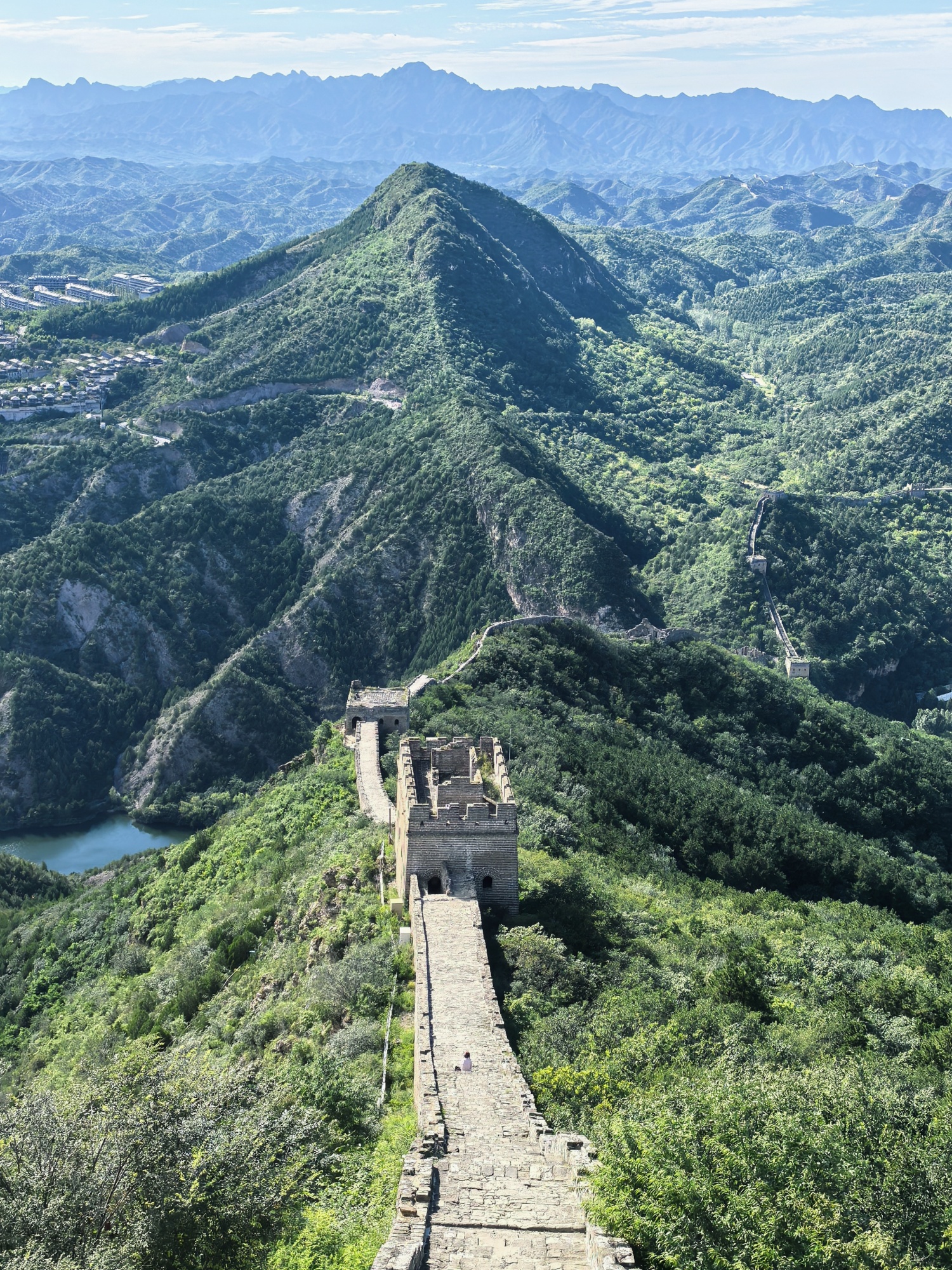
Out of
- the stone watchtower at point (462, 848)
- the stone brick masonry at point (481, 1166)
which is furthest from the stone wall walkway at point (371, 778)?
the stone brick masonry at point (481, 1166)

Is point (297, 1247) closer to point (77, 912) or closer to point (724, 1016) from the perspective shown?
point (724, 1016)

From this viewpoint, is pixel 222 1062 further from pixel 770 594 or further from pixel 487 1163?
pixel 770 594

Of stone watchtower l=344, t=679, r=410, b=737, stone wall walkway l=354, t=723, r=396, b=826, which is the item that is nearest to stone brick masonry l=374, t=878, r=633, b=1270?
stone wall walkway l=354, t=723, r=396, b=826

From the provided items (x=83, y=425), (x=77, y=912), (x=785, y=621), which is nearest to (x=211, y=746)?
(x=77, y=912)

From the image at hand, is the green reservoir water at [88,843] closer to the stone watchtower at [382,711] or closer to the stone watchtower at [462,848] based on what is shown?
the stone watchtower at [382,711]

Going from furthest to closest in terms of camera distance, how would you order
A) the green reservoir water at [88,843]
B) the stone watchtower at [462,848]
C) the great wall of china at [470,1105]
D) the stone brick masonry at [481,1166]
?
the green reservoir water at [88,843]
the stone watchtower at [462,848]
the great wall of china at [470,1105]
the stone brick masonry at [481,1166]

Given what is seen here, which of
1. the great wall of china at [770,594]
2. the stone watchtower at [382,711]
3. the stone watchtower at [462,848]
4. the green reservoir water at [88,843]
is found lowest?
the green reservoir water at [88,843]

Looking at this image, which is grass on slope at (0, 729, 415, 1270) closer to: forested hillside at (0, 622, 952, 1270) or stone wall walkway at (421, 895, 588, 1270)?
forested hillside at (0, 622, 952, 1270)
